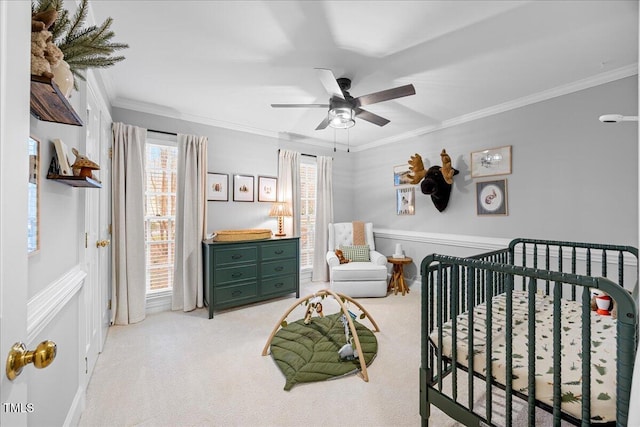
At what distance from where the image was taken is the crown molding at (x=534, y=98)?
8.02ft

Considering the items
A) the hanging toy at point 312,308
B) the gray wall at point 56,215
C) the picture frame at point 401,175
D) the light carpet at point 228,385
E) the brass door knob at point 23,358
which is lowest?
the light carpet at point 228,385

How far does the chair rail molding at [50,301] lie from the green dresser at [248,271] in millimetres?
1643

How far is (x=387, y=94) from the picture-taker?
7.38 feet

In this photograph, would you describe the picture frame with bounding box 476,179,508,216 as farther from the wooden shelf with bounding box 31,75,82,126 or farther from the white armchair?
the wooden shelf with bounding box 31,75,82,126

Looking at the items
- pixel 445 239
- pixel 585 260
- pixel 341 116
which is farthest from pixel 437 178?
pixel 341 116

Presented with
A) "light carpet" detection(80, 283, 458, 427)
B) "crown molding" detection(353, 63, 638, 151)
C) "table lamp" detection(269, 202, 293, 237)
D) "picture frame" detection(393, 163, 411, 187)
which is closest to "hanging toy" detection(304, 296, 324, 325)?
"light carpet" detection(80, 283, 458, 427)

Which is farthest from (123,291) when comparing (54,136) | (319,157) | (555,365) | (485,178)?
(485,178)

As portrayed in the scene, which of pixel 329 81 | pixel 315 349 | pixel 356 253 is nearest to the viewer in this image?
pixel 329 81

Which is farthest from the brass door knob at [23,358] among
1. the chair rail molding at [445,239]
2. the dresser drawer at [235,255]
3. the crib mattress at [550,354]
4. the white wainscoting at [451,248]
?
the chair rail molding at [445,239]

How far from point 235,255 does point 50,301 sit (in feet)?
7.12

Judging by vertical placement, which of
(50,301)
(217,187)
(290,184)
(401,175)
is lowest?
(50,301)

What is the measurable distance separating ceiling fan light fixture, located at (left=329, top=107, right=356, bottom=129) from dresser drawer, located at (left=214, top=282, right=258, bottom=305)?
7.18 ft

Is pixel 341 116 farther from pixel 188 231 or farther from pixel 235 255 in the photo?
pixel 188 231

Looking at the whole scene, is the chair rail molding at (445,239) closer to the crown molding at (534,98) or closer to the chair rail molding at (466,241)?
the chair rail molding at (466,241)
